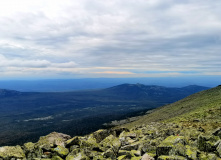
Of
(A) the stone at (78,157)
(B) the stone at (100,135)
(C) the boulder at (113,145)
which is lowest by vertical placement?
(B) the stone at (100,135)

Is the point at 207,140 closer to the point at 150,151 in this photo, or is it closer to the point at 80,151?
the point at 150,151

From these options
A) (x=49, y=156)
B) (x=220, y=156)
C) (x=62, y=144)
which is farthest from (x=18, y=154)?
(x=220, y=156)

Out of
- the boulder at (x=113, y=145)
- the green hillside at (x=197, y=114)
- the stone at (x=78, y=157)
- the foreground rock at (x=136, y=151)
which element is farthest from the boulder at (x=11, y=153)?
the green hillside at (x=197, y=114)

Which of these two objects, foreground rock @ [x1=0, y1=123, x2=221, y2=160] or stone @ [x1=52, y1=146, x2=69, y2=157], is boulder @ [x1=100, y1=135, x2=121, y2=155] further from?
stone @ [x1=52, y1=146, x2=69, y2=157]

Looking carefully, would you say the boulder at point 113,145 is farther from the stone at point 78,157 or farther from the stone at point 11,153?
the stone at point 11,153

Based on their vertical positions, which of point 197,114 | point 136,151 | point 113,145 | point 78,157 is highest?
point 136,151

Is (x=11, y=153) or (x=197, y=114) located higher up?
(x=11, y=153)

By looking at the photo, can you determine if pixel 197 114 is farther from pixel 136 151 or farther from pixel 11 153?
pixel 11 153

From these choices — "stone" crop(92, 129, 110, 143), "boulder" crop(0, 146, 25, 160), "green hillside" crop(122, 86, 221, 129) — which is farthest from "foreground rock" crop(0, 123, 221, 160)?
"green hillside" crop(122, 86, 221, 129)

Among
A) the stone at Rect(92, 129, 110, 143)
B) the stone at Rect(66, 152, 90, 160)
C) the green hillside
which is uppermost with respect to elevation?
the stone at Rect(66, 152, 90, 160)

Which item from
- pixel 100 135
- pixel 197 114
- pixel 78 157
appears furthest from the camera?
pixel 197 114

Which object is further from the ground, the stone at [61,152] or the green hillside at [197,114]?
the stone at [61,152]

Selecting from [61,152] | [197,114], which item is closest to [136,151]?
[61,152]

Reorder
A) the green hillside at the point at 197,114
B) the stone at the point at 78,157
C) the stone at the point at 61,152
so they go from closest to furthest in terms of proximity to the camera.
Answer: the stone at the point at 78,157, the stone at the point at 61,152, the green hillside at the point at 197,114
